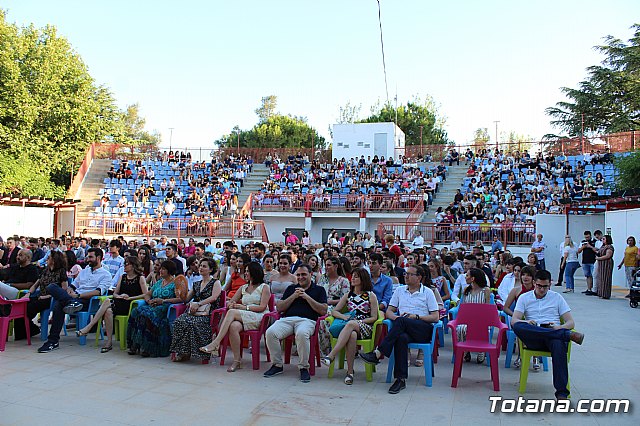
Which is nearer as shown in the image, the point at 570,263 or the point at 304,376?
the point at 304,376

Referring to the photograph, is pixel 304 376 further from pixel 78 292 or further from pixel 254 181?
pixel 254 181

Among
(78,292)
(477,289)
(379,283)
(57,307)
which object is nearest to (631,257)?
(477,289)

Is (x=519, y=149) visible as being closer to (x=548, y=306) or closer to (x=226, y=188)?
(x=226, y=188)

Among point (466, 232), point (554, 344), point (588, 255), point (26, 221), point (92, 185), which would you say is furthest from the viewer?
point (92, 185)

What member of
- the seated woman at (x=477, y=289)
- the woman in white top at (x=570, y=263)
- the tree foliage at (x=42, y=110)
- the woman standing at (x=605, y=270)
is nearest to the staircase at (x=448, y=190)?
the woman in white top at (x=570, y=263)

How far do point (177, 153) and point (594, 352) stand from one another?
29328mm

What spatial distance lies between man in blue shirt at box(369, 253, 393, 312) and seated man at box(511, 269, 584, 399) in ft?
5.73

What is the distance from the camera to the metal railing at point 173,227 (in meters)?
23.4

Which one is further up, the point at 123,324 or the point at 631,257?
the point at 631,257

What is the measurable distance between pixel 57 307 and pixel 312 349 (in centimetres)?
372

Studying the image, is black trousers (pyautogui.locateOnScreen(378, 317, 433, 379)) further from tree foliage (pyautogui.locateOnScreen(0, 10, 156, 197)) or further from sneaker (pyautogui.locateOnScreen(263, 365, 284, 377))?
tree foliage (pyautogui.locateOnScreen(0, 10, 156, 197))

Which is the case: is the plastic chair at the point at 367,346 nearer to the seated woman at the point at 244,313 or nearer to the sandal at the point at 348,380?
the sandal at the point at 348,380

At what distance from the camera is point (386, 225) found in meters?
22.5

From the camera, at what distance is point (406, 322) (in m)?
6.10
